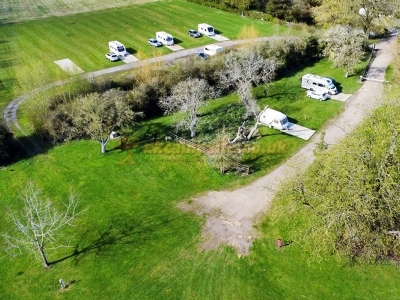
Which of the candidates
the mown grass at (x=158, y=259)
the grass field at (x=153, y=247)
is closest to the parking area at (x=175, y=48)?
the grass field at (x=153, y=247)

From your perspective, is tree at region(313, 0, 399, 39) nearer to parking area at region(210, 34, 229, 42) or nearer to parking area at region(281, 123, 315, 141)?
parking area at region(210, 34, 229, 42)

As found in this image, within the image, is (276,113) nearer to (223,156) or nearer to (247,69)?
(247,69)

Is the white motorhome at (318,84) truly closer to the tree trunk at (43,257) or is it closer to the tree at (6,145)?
the tree at (6,145)

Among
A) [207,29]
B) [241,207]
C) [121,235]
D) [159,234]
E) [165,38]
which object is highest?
[207,29]

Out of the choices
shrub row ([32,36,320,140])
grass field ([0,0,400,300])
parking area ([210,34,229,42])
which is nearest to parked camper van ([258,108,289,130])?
grass field ([0,0,400,300])

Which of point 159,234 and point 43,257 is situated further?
point 159,234

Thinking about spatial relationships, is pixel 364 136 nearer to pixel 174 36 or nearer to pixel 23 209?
pixel 23 209

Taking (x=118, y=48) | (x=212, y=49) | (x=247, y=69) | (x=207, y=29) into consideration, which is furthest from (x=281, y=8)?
(x=118, y=48)
